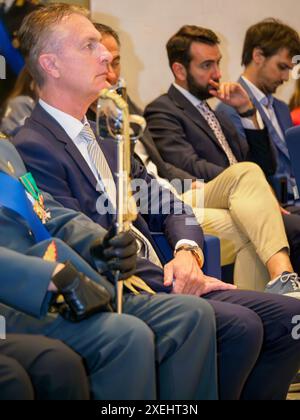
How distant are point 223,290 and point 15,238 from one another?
749 mm

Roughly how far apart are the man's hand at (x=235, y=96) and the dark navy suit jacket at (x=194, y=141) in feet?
0.38

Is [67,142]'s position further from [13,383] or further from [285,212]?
[285,212]

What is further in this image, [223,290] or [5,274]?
[223,290]

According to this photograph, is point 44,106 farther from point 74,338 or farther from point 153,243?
point 74,338

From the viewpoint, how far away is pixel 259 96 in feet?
15.7

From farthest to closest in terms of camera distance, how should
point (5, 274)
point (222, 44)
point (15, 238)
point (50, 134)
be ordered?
point (222, 44) → point (50, 134) → point (15, 238) → point (5, 274)

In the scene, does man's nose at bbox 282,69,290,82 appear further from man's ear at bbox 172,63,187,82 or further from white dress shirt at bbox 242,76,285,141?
man's ear at bbox 172,63,187,82

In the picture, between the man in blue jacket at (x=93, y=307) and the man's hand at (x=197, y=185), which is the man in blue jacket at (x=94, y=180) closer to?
the man in blue jacket at (x=93, y=307)

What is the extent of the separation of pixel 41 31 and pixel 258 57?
234cm

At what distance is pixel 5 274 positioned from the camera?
2.12 metres

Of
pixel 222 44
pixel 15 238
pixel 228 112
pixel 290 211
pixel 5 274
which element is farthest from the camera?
pixel 222 44

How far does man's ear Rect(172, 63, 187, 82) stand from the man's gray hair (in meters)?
1.58

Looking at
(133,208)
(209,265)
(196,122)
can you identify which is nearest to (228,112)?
(196,122)

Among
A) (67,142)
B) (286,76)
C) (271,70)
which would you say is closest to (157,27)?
(271,70)
